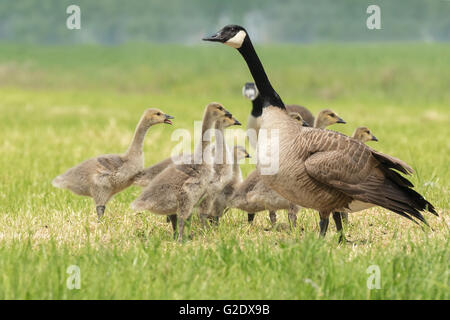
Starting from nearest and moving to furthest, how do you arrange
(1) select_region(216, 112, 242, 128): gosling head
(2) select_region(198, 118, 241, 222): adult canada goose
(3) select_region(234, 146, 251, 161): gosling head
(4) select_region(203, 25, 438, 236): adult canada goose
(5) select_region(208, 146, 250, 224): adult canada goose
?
(4) select_region(203, 25, 438, 236): adult canada goose, (2) select_region(198, 118, 241, 222): adult canada goose, (5) select_region(208, 146, 250, 224): adult canada goose, (1) select_region(216, 112, 242, 128): gosling head, (3) select_region(234, 146, 251, 161): gosling head

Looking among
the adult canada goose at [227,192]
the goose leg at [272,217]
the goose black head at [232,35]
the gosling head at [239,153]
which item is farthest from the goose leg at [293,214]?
the goose black head at [232,35]

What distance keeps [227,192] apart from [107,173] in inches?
61.1

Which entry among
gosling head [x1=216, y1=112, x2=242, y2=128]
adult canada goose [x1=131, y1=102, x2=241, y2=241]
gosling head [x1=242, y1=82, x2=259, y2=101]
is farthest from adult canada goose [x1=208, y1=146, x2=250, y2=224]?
gosling head [x1=242, y1=82, x2=259, y2=101]

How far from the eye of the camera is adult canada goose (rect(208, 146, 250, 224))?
7.83 metres

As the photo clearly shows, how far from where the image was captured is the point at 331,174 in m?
6.17

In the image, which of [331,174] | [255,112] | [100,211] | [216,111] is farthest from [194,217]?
[255,112]

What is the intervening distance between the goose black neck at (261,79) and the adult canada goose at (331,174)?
105 millimetres

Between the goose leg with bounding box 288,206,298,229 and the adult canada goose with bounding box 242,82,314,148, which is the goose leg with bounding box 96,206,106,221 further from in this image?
the adult canada goose with bounding box 242,82,314,148

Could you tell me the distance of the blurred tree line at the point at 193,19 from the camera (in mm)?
87938

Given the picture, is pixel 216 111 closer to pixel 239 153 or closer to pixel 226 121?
pixel 226 121

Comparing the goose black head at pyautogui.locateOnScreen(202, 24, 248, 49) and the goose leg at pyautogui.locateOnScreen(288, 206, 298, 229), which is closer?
the goose black head at pyautogui.locateOnScreen(202, 24, 248, 49)

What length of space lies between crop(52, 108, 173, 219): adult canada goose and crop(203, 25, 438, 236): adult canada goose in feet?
7.12

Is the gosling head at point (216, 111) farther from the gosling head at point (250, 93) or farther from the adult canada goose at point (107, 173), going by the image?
the gosling head at point (250, 93)

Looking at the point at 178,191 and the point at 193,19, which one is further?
the point at 193,19
